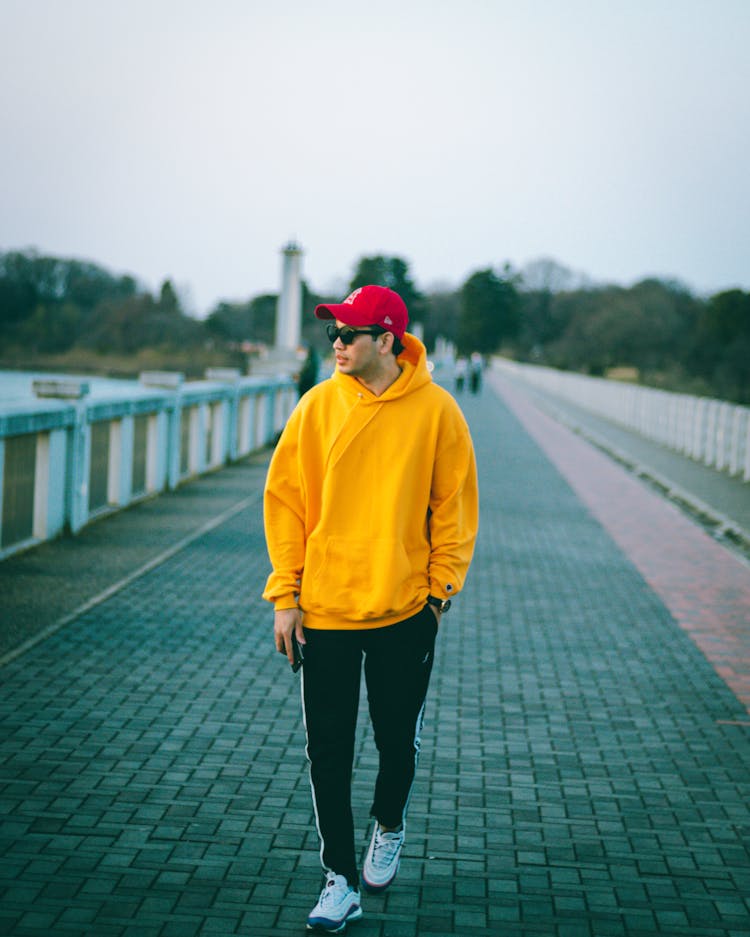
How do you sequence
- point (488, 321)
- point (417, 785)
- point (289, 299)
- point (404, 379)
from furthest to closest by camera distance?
point (488, 321), point (289, 299), point (417, 785), point (404, 379)

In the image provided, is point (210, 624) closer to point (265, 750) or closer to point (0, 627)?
point (0, 627)

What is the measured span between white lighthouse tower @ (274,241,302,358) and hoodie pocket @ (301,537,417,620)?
72.2 ft

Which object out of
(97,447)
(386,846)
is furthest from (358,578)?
(97,447)

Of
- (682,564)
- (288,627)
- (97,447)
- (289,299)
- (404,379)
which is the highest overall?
(289,299)

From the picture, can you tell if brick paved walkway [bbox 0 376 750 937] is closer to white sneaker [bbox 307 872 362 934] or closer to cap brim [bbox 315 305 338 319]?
white sneaker [bbox 307 872 362 934]

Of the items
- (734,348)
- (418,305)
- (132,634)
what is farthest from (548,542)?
(418,305)

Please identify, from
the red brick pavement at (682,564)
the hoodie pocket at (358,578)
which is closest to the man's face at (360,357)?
the hoodie pocket at (358,578)

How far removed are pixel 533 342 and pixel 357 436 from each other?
161 metres

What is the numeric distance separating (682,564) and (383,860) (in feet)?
23.5

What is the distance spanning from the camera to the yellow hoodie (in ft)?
10.5

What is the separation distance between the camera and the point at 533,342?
16212 cm

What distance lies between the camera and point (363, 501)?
10.6 ft

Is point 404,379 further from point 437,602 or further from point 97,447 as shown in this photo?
point 97,447

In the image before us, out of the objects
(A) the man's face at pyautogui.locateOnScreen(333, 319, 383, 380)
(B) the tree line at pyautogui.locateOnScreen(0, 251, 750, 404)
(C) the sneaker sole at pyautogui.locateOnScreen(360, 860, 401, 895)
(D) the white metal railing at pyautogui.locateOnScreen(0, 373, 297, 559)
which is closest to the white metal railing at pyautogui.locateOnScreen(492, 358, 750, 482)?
(B) the tree line at pyautogui.locateOnScreen(0, 251, 750, 404)
